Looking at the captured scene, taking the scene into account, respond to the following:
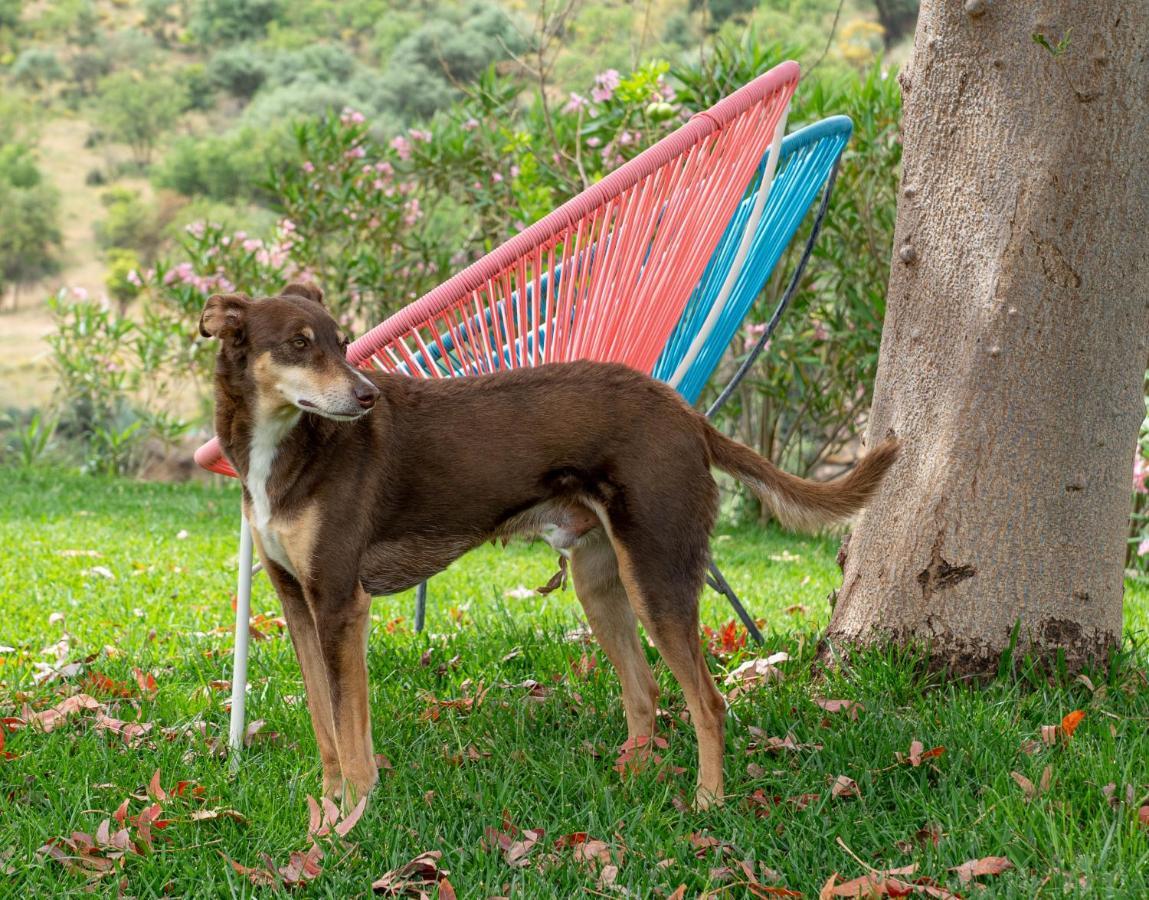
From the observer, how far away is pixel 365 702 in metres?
2.90

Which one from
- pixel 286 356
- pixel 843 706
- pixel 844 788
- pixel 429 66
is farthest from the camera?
pixel 429 66

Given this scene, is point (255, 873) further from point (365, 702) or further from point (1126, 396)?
point (1126, 396)

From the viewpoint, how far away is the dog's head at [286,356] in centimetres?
271

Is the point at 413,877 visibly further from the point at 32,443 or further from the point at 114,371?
the point at 114,371

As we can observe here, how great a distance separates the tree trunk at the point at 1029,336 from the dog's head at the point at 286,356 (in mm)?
1721

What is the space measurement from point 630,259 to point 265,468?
→ 136 centimetres

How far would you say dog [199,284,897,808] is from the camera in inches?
111

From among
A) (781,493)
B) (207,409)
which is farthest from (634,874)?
(207,409)

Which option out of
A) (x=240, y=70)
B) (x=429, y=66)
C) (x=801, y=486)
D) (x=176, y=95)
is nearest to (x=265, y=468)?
(x=801, y=486)

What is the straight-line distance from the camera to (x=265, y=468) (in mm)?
2861

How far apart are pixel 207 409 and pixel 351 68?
22896 mm

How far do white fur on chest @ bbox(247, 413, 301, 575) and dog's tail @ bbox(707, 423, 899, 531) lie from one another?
3.46 ft

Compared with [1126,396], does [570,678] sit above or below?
below

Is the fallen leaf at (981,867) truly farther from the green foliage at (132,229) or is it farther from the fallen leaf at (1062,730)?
the green foliage at (132,229)
